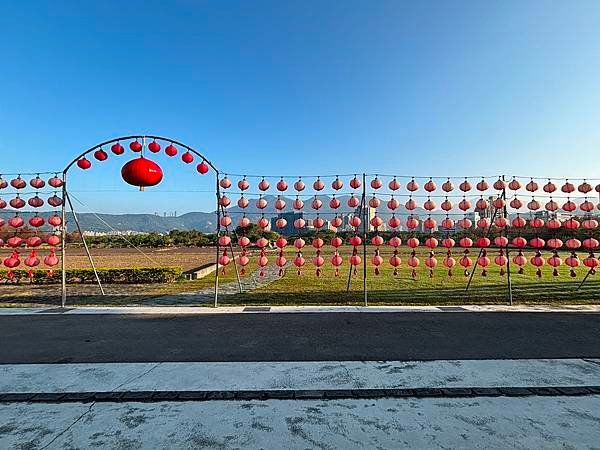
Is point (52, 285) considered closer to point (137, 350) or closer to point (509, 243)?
point (137, 350)

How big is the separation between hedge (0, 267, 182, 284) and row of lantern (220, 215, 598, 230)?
581 cm

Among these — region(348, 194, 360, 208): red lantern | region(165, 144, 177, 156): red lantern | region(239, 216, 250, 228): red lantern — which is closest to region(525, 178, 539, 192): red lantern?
region(348, 194, 360, 208): red lantern

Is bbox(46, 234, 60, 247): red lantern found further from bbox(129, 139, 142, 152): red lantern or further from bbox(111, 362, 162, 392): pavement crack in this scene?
bbox(111, 362, 162, 392): pavement crack

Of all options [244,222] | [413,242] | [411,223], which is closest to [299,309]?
[244,222]

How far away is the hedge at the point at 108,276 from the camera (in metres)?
13.5

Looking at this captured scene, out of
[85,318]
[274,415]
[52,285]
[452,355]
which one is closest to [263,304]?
[85,318]

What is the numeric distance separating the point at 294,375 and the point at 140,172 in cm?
567

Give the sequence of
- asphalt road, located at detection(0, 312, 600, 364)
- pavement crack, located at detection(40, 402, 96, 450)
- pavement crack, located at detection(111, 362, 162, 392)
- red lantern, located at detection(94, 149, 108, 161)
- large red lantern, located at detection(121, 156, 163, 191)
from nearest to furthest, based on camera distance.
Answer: pavement crack, located at detection(40, 402, 96, 450) < pavement crack, located at detection(111, 362, 162, 392) < asphalt road, located at detection(0, 312, 600, 364) < large red lantern, located at detection(121, 156, 163, 191) < red lantern, located at detection(94, 149, 108, 161)

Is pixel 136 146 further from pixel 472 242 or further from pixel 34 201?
pixel 472 242

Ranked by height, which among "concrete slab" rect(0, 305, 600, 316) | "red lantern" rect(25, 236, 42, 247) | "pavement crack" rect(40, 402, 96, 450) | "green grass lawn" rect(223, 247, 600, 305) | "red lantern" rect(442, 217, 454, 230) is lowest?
"green grass lawn" rect(223, 247, 600, 305)

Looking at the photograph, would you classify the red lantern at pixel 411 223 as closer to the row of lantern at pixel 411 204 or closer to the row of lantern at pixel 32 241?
the row of lantern at pixel 411 204

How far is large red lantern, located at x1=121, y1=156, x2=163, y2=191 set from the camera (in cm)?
758

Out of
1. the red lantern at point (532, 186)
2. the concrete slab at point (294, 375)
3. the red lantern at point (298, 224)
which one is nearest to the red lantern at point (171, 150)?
the red lantern at point (298, 224)

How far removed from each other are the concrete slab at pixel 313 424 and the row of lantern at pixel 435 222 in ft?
20.6
